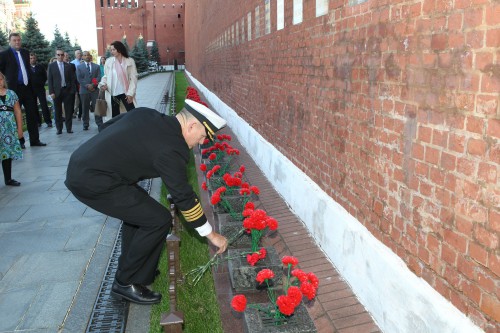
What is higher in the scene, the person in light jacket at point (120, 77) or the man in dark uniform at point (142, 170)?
the person in light jacket at point (120, 77)

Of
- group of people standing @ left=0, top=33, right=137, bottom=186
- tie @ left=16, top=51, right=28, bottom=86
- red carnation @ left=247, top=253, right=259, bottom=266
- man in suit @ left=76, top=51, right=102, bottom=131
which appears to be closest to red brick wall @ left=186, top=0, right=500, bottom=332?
red carnation @ left=247, top=253, right=259, bottom=266

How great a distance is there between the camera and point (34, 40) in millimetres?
35688

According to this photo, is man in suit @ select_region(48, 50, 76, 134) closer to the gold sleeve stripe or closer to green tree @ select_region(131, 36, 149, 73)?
the gold sleeve stripe

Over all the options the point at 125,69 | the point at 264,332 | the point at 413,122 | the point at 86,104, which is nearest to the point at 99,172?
the point at 264,332

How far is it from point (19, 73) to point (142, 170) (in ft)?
25.5

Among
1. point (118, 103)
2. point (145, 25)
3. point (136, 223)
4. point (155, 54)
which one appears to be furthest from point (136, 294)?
point (145, 25)

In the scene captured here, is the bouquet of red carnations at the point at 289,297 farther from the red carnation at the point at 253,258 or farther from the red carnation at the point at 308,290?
the red carnation at the point at 253,258

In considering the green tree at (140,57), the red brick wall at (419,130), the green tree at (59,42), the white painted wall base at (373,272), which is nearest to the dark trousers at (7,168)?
Answer: the white painted wall base at (373,272)

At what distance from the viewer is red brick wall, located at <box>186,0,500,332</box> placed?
7.29 ft

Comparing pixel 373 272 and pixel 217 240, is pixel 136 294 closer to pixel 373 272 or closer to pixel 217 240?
pixel 217 240

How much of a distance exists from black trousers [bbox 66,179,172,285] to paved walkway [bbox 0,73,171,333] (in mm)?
470

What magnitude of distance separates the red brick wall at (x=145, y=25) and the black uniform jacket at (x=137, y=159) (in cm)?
7747

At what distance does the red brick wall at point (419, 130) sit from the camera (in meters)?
2.22

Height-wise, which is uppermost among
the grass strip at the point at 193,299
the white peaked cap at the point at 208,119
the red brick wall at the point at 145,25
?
the red brick wall at the point at 145,25
